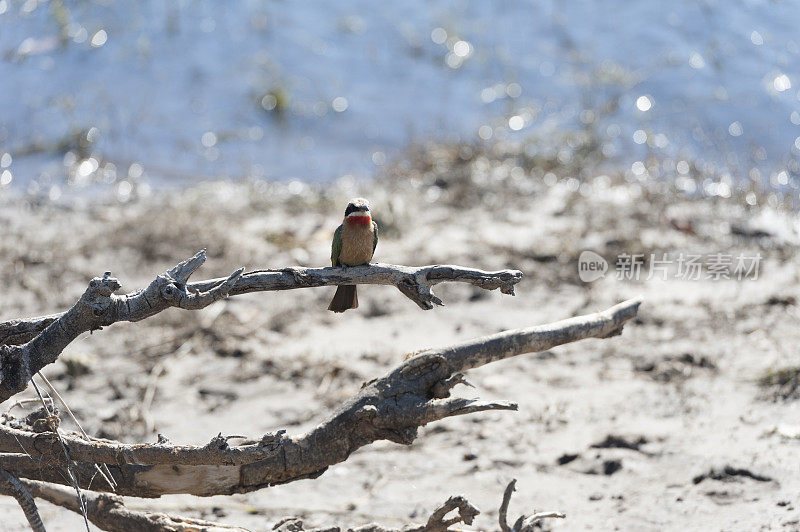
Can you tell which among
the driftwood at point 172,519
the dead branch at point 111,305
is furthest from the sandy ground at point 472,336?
the dead branch at point 111,305

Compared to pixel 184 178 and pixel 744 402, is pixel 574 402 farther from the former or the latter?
pixel 184 178

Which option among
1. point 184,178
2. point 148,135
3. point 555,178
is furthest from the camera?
point 148,135

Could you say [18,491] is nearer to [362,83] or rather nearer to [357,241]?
[357,241]

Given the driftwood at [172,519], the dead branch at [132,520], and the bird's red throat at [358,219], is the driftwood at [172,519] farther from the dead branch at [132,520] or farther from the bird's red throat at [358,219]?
the bird's red throat at [358,219]

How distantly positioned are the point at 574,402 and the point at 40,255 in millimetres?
4767

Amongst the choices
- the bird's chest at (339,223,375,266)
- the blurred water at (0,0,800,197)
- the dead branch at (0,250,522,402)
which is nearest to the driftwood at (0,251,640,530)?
the dead branch at (0,250,522,402)

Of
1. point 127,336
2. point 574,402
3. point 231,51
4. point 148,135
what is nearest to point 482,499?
point 574,402

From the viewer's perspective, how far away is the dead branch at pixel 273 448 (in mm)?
2705

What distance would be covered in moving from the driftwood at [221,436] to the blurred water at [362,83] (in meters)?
6.64

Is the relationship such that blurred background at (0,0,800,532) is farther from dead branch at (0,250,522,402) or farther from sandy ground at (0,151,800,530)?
dead branch at (0,250,522,402)

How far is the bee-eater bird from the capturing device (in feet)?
11.1

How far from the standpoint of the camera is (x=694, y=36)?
1234 cm

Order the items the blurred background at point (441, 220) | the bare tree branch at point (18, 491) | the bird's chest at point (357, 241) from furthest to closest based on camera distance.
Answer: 1. the blurred background at point (441, 220)
2. the bird's chest at point (357, 241)
3. the bare tree branch at point (18, 491)

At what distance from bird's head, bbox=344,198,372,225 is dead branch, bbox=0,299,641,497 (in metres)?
0.74
